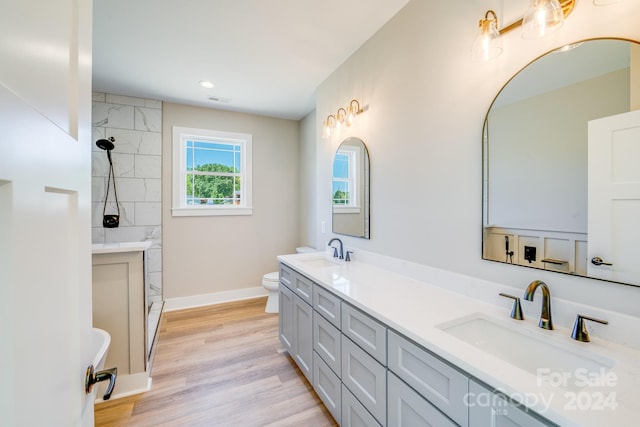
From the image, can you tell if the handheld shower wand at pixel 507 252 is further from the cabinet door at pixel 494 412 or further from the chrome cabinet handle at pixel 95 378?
the chrome cabinet handle at pixel 95 378

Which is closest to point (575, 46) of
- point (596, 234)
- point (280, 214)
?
point (596, 234)

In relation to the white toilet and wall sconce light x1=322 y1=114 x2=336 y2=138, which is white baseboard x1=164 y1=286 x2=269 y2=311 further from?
wall sconce light x1=322 y1=114 x2=336 y2=138

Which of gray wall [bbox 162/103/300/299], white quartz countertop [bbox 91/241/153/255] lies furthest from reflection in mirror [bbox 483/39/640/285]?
gray wall [bbox 162/103/300/299]

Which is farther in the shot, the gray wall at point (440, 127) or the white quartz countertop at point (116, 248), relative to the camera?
the white quartz countertop at point (116, 248)

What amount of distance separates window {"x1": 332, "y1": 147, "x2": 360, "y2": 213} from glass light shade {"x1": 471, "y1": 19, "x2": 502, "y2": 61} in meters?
1.16

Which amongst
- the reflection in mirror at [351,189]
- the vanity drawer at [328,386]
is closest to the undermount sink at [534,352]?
the vanity drawer at [328,386]

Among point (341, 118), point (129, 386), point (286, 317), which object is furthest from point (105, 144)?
point (286, 317)

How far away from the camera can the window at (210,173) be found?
3494 mm

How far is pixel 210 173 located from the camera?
3.72m

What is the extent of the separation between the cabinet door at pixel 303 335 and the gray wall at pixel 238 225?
196 cm

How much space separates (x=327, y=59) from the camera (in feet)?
7.94

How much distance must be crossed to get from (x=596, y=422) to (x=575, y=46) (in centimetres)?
129

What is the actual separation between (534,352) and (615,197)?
0.64 m

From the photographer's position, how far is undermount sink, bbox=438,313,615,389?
0.85 m
